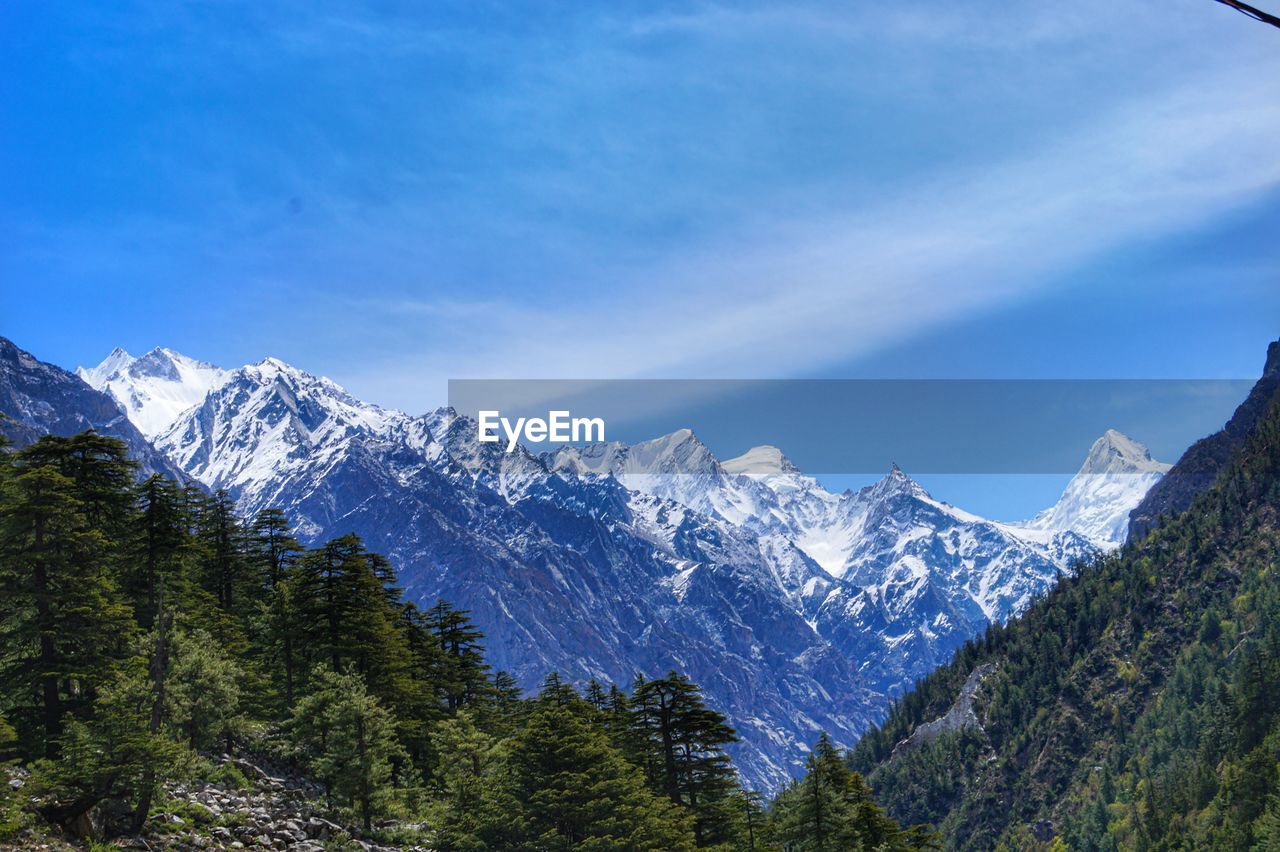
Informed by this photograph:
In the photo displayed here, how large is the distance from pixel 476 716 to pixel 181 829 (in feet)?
148

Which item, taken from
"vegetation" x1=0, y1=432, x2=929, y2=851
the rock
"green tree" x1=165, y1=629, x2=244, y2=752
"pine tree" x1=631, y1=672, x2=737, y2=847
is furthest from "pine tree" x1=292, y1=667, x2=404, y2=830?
"pine tree" x1=631, y1=672, x2=737, y2=847

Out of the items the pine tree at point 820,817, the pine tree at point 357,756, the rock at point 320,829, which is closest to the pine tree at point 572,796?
the pine tree at point 357,756

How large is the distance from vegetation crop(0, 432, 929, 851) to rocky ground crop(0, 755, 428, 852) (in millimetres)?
750

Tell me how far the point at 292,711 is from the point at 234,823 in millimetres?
15026

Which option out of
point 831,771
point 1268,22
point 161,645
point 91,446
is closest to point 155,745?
point 161,645

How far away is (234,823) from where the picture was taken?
2078 inches

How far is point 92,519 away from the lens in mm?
74375

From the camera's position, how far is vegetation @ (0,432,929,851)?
2095 inches

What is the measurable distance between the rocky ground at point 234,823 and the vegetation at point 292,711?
0.75 metres

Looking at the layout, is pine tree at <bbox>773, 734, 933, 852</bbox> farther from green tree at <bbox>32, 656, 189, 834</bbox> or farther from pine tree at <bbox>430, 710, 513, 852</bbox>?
green tree at <bbox>32, 656, 189, 834</bbox>

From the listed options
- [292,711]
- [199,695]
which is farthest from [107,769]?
[292,711]

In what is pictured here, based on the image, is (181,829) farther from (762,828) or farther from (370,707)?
(762,828)

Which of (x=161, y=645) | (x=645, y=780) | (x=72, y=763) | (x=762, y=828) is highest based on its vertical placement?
(x=161, y=645)

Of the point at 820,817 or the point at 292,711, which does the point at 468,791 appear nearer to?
the point at 292,711
